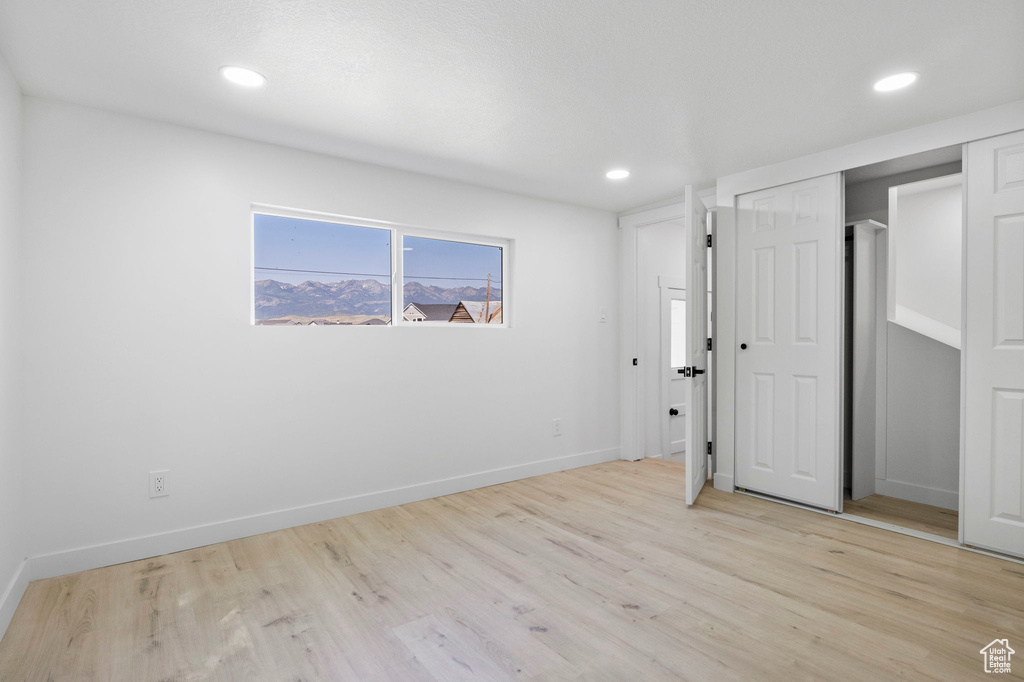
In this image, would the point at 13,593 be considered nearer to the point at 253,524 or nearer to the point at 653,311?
the point at 253,524

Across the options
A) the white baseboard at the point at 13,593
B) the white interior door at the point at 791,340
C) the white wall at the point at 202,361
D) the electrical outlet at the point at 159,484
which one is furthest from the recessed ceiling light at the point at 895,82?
the white baseboard at the point at 13,593

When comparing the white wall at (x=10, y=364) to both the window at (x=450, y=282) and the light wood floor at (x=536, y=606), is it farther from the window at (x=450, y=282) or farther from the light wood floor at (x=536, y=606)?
the window at (x=450, y=282)

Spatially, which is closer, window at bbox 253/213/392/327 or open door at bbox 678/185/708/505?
window at bbox 253/213/392/327

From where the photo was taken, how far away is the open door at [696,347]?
11.0 feet

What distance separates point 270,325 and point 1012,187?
4.00m

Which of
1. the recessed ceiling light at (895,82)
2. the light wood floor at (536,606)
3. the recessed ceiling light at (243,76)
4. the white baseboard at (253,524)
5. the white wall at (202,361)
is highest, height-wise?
the recessed ceiling light at (895,82)

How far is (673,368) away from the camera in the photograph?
5.11 meters

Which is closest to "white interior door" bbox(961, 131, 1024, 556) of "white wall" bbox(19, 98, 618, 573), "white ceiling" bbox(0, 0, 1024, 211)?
"white ceiling" bbox(0, 0, 1024, 211)

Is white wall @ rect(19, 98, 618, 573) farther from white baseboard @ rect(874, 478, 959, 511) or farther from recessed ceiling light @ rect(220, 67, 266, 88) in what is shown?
white baseboard @ rect(874, 478, 959, 511)

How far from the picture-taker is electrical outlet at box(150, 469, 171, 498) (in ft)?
8.74

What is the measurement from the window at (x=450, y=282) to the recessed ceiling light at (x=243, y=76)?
146 centimetres

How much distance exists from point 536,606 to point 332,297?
2241 mm

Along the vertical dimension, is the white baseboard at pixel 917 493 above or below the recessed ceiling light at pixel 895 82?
below

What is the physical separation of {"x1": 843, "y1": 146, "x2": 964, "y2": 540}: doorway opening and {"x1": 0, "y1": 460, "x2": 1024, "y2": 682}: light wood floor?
84 centimetres
